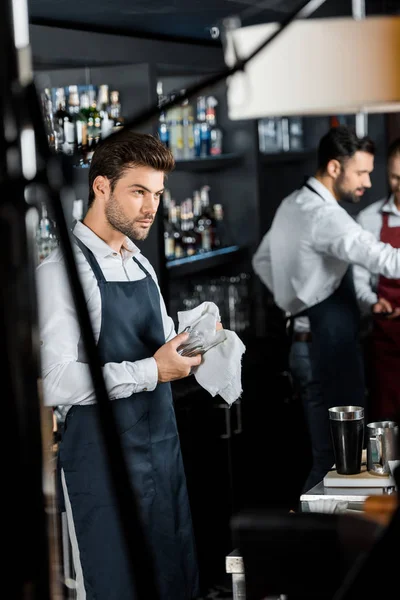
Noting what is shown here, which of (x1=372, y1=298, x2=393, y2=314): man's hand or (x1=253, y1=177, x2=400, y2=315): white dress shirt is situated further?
(x1=372, y1=298, x2=393, y2=314): man's hand

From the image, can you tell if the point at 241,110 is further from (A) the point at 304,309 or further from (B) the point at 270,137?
(B) the point at 270,137

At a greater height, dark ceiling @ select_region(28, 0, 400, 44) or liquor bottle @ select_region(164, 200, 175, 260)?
dark ceiling @ select_region(28, 0, 400, 44)

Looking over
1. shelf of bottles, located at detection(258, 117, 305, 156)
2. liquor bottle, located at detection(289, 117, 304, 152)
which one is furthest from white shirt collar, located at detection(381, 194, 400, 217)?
liquor bottle, located at detection(289, 117, 304, 152)

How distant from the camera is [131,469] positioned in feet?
8.54

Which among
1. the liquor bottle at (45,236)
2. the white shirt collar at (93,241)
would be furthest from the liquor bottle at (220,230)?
the white shirt collar at (93,241)

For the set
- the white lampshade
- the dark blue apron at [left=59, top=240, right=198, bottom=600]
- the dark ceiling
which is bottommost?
the dark blue apron at [left=59, top=240, right=198, bottom=600]

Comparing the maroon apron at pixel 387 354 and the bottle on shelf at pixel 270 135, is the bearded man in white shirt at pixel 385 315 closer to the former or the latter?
the maroon apron at pixel 387 354

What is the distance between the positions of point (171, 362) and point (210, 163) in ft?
7.90

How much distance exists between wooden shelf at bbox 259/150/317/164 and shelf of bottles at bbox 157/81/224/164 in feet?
1.00

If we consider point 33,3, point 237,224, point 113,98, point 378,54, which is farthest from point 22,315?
point 237,224

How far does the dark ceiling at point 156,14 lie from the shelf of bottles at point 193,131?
16.5 inches

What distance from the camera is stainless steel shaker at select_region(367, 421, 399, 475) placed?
239 cm

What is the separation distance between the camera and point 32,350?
39.7 inches

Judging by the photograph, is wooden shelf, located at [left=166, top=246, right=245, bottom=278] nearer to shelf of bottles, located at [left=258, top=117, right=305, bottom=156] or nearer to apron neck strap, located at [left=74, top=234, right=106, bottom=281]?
shelf of bottles, located at [left=258, top=117, right=305, bottom=156]
